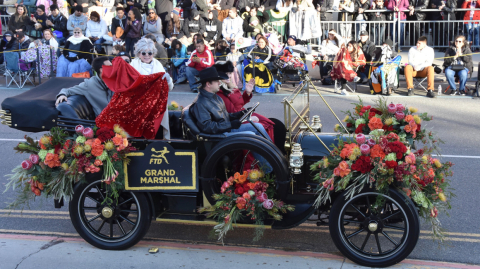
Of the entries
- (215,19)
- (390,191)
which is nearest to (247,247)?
(390,191)

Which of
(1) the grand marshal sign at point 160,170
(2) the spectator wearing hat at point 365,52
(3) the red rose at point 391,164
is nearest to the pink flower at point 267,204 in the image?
(1) the grand marshal sign at point 160,170

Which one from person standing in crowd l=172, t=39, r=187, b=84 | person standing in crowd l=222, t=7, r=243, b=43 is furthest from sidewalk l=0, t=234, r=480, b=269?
person standing in crowd l=222, t=7, r=243, b=43

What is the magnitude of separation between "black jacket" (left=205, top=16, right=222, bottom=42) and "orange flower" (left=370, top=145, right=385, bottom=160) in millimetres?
13066

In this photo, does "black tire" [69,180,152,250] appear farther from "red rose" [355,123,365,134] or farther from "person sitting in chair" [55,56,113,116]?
"red rose" [355,123,365,134]

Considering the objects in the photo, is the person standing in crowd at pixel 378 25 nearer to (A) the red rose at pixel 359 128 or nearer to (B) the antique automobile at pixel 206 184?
(A) the red rose at pixel 359 128

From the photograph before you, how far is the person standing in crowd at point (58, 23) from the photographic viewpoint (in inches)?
704

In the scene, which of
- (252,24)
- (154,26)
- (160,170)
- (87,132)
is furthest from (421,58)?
(87,132)

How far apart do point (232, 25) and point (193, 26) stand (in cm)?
134

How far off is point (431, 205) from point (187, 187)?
7.16ft

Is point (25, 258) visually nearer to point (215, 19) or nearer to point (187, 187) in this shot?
point (187, 187)

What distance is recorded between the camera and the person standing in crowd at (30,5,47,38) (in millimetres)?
17719

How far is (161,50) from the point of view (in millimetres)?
15438

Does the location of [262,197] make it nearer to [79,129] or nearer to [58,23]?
[79,129]

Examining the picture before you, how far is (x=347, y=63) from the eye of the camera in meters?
14.0
